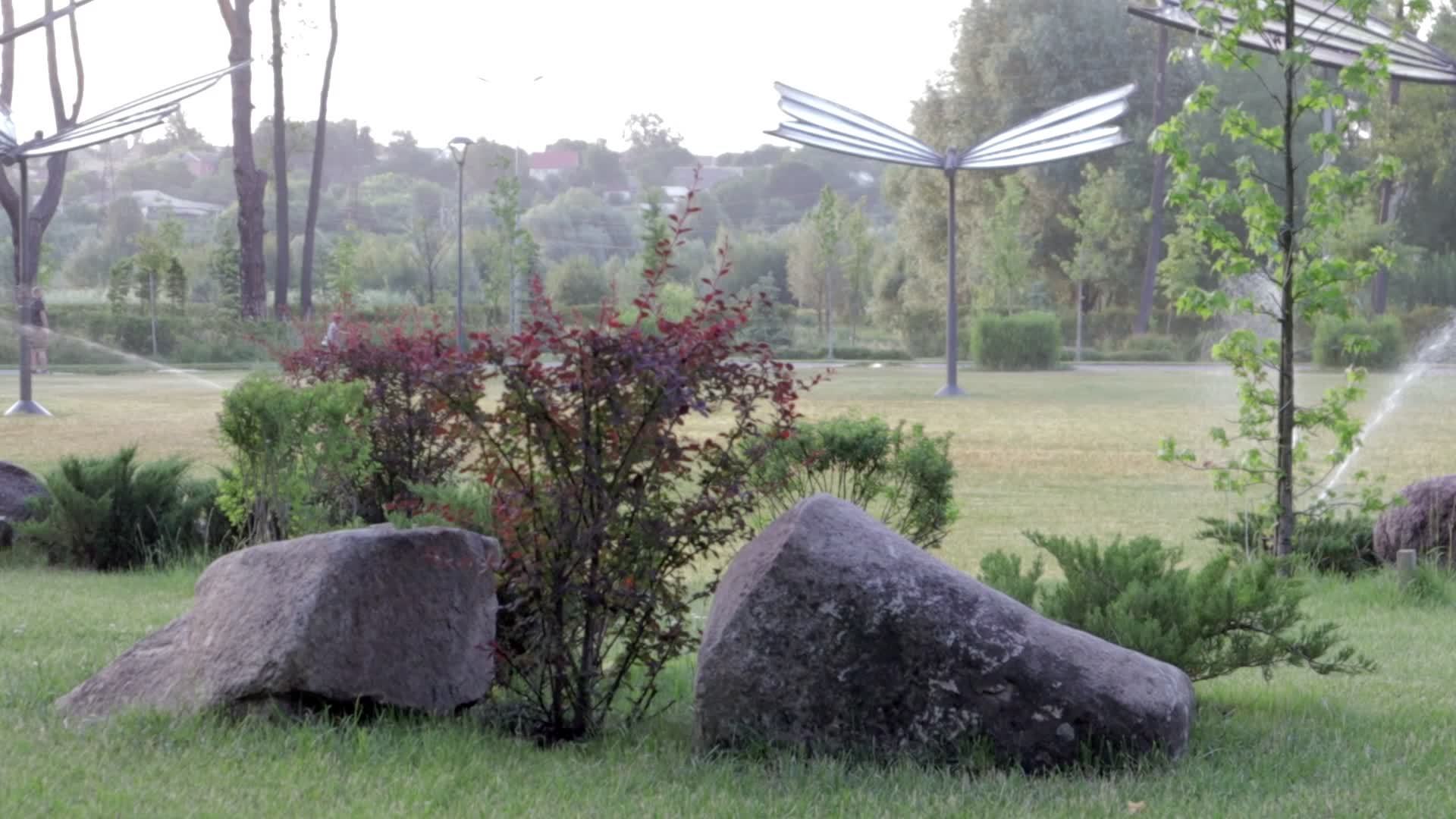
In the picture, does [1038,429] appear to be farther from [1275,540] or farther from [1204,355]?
[1204,355]

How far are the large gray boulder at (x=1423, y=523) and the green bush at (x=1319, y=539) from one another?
0.18 m

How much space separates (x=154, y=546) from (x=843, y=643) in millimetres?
6422

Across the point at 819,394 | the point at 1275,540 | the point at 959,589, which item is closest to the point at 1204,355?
the point at 819,394

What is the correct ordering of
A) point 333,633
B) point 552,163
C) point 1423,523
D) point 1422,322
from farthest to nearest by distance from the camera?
point 552,163
point 1422,322
point 1423,523
point 333,633

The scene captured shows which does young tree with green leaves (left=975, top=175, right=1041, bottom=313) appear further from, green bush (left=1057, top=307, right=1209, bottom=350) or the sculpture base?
the sculpture base

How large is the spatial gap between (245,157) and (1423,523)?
33.7m

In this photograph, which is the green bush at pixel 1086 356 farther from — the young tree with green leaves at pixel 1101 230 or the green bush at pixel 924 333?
the green bush at pixel 924 333

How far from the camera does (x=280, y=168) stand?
4272cm

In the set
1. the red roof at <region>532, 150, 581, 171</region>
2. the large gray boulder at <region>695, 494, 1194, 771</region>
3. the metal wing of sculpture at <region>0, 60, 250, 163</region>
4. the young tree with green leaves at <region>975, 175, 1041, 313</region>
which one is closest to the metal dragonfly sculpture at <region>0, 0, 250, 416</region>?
the metal wing of sculpture at <region>0, 60, 250, 163</region>

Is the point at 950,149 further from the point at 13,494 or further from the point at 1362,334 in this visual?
the point at 13,494

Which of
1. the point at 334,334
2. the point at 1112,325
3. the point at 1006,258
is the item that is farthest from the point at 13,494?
the point at 1112,325

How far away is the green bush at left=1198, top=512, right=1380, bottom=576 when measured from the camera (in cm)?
876

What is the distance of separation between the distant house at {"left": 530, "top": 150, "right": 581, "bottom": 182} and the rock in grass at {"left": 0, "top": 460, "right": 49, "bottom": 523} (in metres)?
145

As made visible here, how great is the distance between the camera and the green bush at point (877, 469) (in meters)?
7.77
